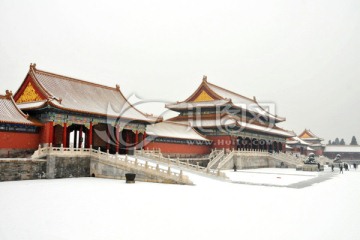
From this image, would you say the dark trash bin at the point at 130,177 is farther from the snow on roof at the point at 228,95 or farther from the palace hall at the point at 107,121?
the snow on roof at the point at 228,95

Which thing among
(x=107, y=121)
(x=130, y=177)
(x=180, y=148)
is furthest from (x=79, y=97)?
(x=180, y=148)

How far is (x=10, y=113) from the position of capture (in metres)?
25.5

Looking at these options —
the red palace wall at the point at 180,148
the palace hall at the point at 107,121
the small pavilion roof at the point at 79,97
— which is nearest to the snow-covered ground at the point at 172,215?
the palace hall at the point at 107,121

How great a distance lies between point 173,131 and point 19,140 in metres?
20.2

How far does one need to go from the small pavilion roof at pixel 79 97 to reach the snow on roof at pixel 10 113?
1005 mm

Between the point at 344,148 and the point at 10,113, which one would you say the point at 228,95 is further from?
the point at 344,148

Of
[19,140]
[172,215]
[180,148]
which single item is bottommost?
[172,215]

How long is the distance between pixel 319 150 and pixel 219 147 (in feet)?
200

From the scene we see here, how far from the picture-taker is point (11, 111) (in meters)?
25.9

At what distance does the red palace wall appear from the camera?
37.4 meters

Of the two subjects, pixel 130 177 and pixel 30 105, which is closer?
pixel 130 177

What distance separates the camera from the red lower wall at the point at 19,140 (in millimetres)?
24469

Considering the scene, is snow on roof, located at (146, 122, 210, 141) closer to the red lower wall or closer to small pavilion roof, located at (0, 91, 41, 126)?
the red lower wall

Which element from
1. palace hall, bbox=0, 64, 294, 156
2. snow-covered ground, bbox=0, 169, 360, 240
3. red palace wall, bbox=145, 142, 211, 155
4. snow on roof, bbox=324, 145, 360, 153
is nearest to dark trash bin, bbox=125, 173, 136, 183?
snow-covered ground, bbox=0, 169, 360, 240
